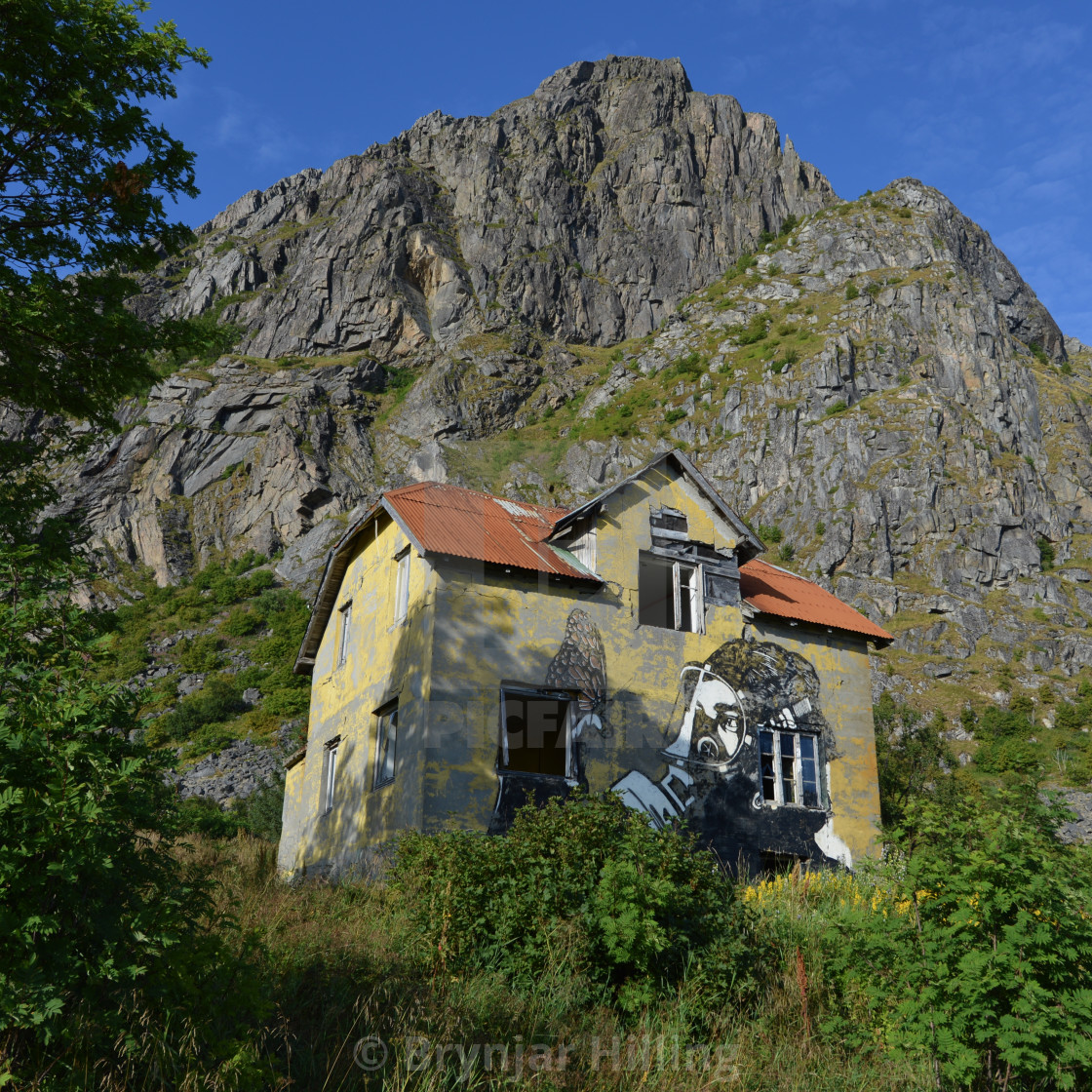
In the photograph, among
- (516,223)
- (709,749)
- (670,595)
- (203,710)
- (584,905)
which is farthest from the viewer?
(516,223)

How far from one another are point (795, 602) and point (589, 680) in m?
6.24

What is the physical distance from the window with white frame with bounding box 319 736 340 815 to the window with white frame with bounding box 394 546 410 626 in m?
3.91

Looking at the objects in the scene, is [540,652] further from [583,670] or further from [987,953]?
[987,953]

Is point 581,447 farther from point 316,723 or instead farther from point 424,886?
point 424,886

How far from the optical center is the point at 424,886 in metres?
9.63

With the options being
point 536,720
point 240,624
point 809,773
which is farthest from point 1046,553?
point 536,720

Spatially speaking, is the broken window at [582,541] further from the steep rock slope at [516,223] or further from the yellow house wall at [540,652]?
the steep rock slope at [516,223]

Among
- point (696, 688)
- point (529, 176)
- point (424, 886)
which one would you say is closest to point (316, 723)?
point (696, 688)

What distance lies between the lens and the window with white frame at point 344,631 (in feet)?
65.8

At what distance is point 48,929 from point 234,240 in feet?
432

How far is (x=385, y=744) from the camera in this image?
55.6 feet

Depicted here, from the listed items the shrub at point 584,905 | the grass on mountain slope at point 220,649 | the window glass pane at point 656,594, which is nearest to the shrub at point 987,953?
the shrub at point 584,905

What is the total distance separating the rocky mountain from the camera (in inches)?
3029

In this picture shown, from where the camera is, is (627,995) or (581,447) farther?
(581,447)
